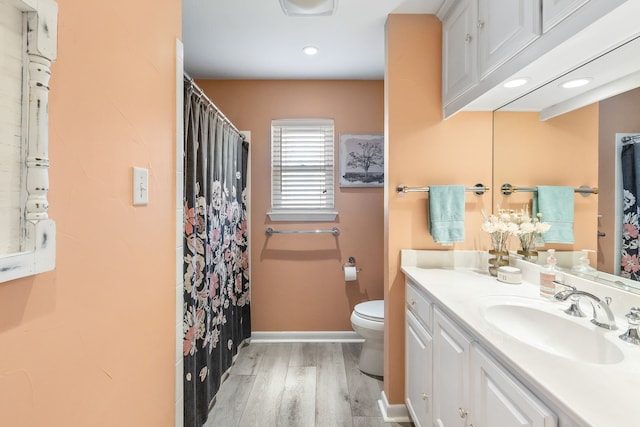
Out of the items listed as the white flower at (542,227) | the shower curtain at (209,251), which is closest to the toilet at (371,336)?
the shower curtain at (209,251)

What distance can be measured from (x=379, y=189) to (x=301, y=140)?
857 millimetres

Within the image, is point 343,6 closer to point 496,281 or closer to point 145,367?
point 496,281

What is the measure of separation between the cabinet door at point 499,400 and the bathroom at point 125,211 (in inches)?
33.0

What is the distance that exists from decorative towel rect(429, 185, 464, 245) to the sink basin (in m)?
0.56

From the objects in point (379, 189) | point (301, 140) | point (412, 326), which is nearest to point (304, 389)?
point (412, 326)

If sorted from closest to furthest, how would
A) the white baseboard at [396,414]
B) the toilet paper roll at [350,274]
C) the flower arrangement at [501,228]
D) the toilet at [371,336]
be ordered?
the flower arrangement at [501,228] → the white baseboard at [396,414] → the toilet at [371,336] → the toilet paper roll at [350,274]

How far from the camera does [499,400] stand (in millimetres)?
914

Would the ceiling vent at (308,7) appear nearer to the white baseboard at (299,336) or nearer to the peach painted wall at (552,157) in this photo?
the peach painted wall at (552,157)

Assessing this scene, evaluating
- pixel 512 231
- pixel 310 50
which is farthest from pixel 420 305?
pixel 310 50

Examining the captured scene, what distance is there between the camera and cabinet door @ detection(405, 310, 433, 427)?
1476 mm

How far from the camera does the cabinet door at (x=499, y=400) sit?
759 millimetres

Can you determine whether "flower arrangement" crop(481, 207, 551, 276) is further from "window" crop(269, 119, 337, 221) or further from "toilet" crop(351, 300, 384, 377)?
"window" crop(269, 119, 337, 221)

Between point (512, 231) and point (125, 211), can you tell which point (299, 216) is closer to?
point (512, 231)

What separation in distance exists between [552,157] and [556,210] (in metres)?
0.27
